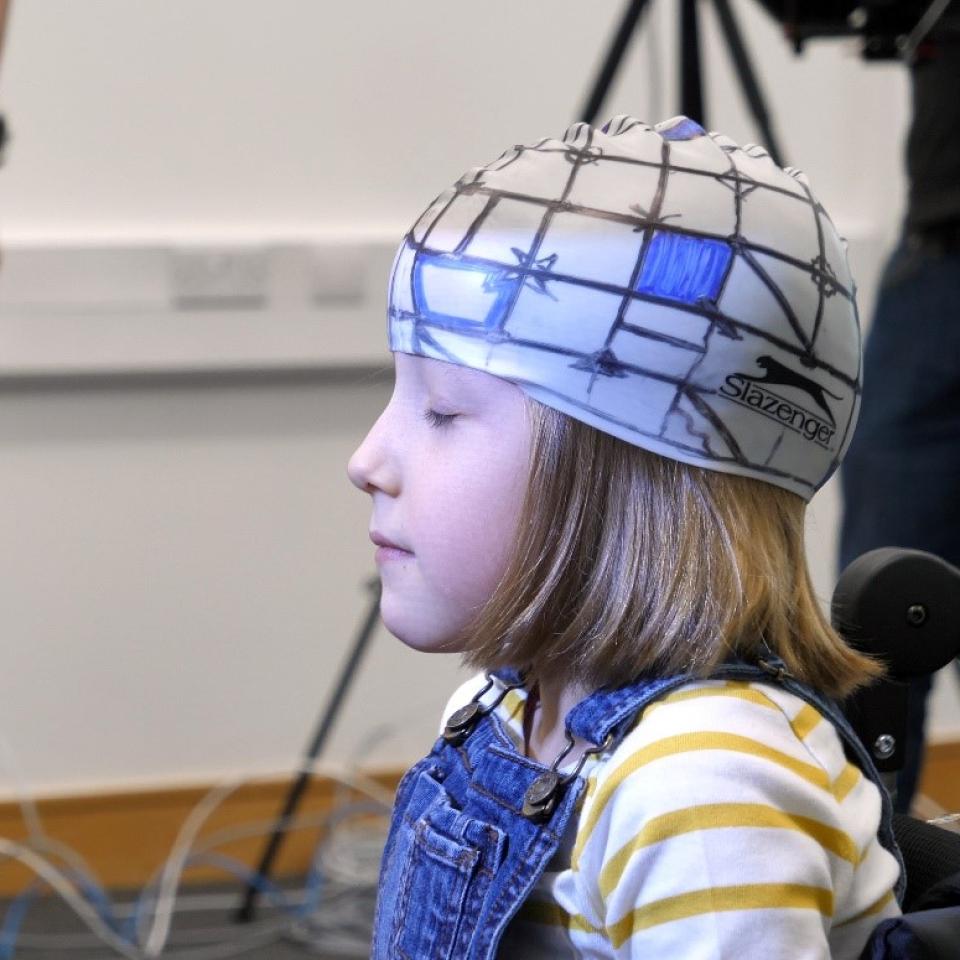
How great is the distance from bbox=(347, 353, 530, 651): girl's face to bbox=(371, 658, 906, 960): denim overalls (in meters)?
0.08

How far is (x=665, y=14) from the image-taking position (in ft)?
7.61

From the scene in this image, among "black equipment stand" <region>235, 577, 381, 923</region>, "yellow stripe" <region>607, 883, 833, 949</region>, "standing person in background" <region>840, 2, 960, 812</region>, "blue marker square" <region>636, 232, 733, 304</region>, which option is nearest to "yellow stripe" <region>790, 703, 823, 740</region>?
"yellow stripe" <region>607, 883, 833, 949</region>

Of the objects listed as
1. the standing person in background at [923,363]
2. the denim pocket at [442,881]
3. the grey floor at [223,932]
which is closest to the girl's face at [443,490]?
the denim pocket at [442,881]

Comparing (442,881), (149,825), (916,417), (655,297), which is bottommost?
(149,825)

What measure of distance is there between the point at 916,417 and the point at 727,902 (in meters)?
0.93

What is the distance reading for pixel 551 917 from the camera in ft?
2.39

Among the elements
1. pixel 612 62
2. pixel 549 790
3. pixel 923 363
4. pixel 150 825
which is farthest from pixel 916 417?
pixel 150 825

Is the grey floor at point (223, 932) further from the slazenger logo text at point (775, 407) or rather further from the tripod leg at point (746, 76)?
the slazenger logo text at point (775, 407)

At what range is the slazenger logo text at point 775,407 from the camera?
737mm

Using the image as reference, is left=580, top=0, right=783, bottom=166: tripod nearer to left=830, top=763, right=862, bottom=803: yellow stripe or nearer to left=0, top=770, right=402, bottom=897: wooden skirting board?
left=830, top=763, right=862, bottom=803: yellow stripe

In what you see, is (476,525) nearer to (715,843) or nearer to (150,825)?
(715,843)

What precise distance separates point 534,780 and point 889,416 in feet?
2.78

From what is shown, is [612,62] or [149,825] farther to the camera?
[149,825]

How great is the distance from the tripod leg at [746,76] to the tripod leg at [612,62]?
0.11 m
